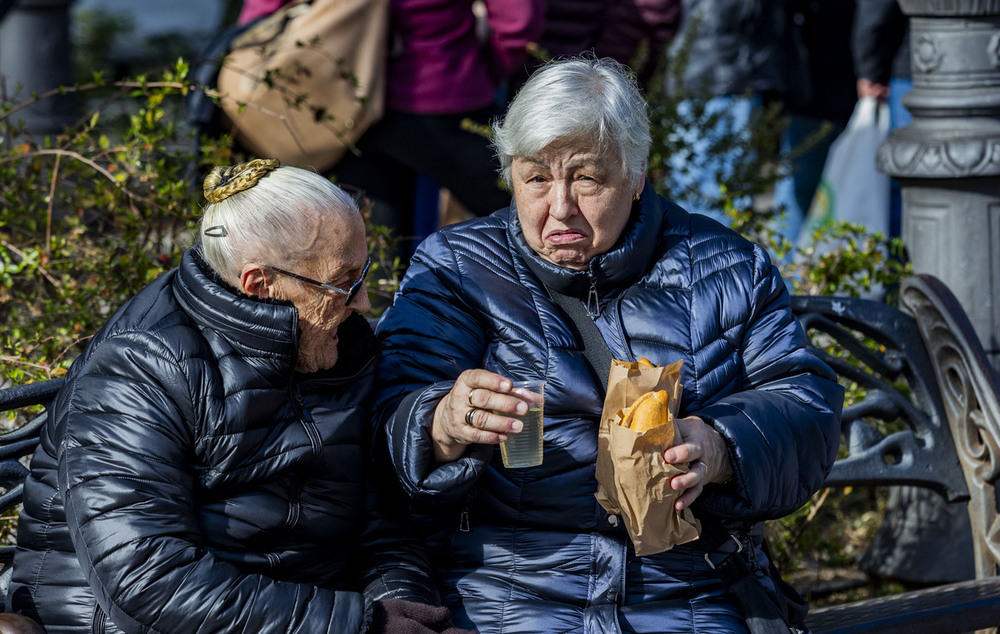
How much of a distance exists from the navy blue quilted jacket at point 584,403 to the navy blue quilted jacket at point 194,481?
196mm

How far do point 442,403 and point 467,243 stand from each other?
58 cm

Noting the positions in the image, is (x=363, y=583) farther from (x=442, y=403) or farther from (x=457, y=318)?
(x=457, y=318)

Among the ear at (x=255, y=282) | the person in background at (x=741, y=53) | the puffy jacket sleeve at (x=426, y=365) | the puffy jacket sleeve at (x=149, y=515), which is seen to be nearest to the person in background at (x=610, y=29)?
the person in background at (x=741, y=53)

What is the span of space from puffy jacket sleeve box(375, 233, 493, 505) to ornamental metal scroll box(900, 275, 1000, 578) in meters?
1.40

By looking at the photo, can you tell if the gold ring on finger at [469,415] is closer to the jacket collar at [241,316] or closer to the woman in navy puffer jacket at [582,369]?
the woman in navy puffer jacket at [582,369]

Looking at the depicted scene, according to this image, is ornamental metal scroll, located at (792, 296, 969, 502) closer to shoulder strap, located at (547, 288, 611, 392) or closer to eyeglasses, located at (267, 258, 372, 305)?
shoulder strap, located at (547, 288, 611, 392)

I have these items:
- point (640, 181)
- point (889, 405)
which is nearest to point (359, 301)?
point (640, 181)

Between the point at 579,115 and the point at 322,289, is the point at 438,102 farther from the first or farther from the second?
the point at 322,289

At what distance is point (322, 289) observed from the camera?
2.43 meters

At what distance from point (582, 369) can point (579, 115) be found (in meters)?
0.56

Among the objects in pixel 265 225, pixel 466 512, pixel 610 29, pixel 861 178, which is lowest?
pixel 861 178

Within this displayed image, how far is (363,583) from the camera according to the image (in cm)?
257

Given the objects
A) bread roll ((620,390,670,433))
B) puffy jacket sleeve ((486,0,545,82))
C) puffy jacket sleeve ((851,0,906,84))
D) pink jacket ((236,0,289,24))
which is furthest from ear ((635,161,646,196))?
puffy jacket sleeve ((851,0,906,84))

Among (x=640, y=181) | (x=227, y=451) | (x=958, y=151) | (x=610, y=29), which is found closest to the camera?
(x=227, y=451)
